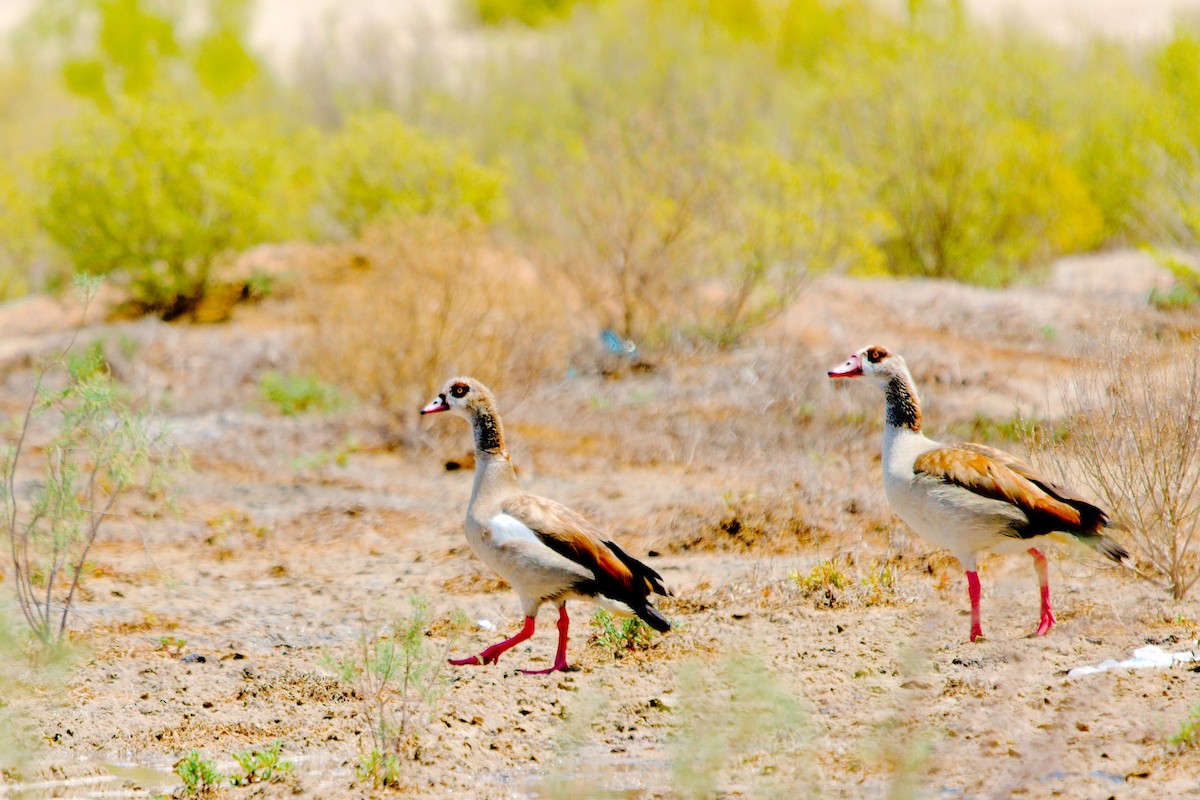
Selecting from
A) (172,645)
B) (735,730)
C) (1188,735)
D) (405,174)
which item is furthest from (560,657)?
(405,174)

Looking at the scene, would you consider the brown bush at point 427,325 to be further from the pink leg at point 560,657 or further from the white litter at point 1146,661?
the white litter at point 1146,661

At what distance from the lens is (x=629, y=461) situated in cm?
1140

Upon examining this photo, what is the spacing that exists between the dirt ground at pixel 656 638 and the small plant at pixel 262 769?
40mm

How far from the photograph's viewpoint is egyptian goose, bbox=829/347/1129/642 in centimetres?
621

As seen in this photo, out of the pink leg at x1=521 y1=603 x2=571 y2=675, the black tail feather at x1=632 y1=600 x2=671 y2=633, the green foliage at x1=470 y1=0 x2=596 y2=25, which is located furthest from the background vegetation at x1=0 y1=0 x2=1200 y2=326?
the green foliage at x1=470 y1=0 x2=596 y2=25

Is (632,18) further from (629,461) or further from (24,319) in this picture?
(629,461)

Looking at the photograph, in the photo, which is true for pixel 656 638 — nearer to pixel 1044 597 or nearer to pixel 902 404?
pixel 902 404

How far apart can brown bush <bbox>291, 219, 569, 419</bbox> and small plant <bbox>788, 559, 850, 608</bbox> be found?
517cm

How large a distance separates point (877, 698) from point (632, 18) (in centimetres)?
2261

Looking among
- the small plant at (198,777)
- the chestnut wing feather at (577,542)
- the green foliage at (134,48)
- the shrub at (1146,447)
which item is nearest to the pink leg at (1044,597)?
the shrub at (1146,447)

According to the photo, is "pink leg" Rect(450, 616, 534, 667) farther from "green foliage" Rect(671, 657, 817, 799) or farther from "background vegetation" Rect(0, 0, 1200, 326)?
"background vegetation" Rect(0, 0, 1200, 326)

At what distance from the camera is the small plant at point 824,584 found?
7.30 m

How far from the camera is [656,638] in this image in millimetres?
6777

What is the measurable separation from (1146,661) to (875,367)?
1723 mm
